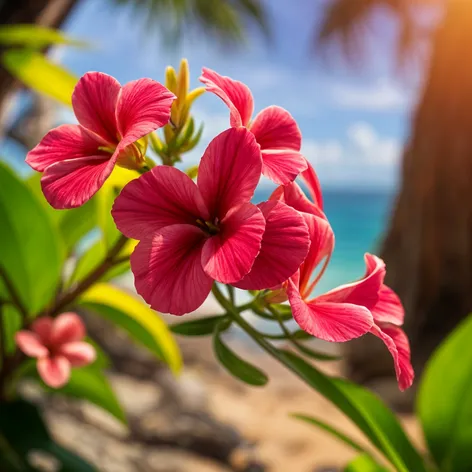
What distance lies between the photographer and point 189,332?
34 cm

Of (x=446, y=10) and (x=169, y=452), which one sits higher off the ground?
(x=446, y=10)

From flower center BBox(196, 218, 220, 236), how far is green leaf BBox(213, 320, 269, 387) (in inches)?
2.6

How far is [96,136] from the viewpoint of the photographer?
1.01 feet

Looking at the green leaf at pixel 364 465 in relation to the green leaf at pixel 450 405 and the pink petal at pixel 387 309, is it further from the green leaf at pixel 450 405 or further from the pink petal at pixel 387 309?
the pink petal at pixel 387 309

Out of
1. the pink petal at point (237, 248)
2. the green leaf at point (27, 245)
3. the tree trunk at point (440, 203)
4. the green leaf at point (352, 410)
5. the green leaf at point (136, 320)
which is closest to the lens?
the pink petal at point (237, 248)

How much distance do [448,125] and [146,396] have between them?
2.31m

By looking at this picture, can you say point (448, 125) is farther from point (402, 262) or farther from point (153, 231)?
point (153, 231)

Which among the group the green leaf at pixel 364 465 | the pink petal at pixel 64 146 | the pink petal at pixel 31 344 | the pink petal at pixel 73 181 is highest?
the pink petal at pixel 64 146

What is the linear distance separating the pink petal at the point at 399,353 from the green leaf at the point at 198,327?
0.10m

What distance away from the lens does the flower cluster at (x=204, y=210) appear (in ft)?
0.87

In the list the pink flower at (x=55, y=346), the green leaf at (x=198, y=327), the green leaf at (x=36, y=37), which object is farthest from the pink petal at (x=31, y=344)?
the green leaf at (x=36, y=37)

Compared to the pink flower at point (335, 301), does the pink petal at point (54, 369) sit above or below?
below

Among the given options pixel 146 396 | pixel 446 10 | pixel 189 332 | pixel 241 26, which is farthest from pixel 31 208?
pixel 241 26

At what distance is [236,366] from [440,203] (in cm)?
320
